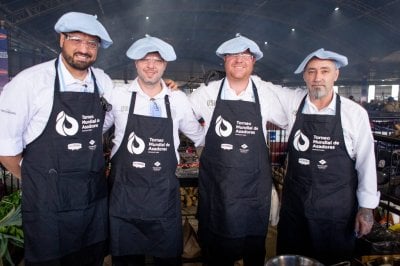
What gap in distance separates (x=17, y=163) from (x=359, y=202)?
2499 millimetres

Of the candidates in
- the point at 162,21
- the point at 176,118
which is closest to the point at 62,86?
the point at 176,118

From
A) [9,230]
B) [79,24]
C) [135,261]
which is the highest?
[79,24]

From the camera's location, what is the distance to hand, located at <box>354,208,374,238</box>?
2.58m

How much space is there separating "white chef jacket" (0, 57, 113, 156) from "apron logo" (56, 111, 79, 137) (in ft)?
0.27

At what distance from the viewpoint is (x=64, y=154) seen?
2.24 m

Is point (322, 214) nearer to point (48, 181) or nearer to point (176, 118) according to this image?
point (176, 118)

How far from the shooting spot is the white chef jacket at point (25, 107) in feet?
7.10

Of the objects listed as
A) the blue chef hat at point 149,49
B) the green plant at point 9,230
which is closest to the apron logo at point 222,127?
the blue chef hat at point 149,49

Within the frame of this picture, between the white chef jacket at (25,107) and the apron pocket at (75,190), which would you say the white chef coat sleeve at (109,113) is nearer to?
the white chef jacket at (25,107)

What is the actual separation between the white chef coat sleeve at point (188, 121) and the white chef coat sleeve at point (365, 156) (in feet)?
3.93

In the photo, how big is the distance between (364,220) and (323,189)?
0.40 metres

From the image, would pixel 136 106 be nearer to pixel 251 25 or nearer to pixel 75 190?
pixel 75 190

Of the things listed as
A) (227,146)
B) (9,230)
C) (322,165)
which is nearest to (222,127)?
(227,146)

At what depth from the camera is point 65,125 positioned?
223cm
